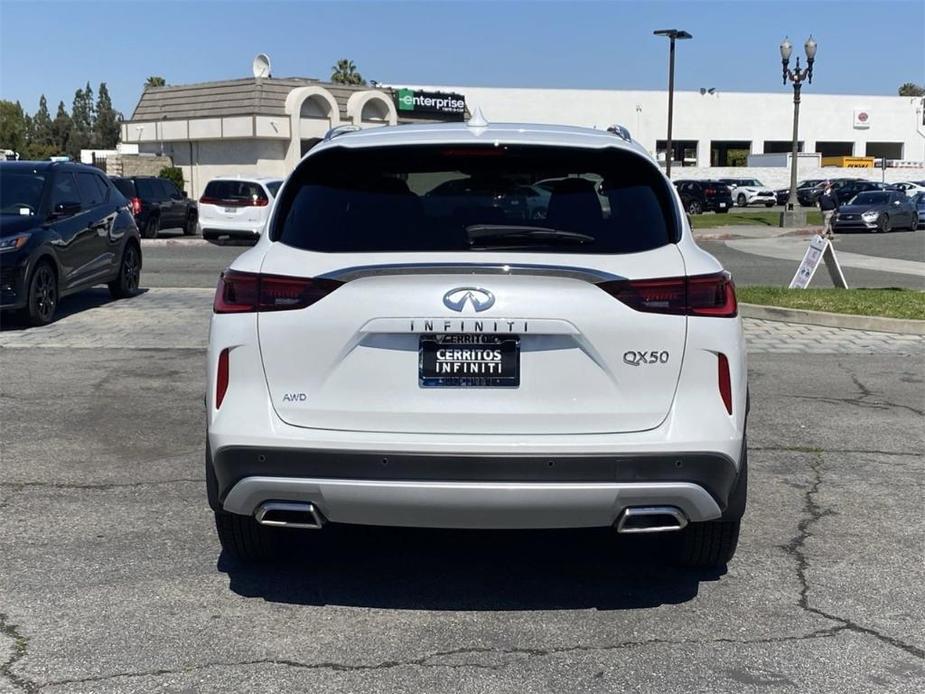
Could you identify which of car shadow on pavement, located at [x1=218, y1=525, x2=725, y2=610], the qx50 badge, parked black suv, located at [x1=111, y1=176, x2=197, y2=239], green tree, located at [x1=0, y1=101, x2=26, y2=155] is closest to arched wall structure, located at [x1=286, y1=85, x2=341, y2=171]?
parked black suv, located at [x1=111, y1=176, x2=197, y2=239]

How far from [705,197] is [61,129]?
115 metres

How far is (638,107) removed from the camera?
77.2m

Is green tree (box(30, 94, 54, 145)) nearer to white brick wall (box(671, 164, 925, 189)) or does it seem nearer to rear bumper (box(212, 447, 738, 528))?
white brick wall (box(671, 164, 925, 189))

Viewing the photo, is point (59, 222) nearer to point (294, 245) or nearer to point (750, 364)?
point (750, 364)

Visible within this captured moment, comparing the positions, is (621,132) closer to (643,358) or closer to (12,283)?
(643,358)

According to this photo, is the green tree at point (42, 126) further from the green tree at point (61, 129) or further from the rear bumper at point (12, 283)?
the rear bumper at point (12, 283)

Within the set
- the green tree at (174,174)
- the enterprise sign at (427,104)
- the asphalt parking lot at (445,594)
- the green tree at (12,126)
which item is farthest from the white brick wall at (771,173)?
the asphalt parking lot at (445,594)

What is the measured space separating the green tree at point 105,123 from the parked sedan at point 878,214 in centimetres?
11763

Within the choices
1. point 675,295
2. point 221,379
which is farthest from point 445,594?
point 675,295

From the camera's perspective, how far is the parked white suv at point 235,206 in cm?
2733

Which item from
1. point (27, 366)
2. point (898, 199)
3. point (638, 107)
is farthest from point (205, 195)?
point (638, 107)

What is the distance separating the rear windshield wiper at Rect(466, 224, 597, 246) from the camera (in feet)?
13.9

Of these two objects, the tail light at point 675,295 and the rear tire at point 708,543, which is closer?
the tail light at point 675,295

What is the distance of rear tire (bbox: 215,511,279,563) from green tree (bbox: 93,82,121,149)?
142 meters
